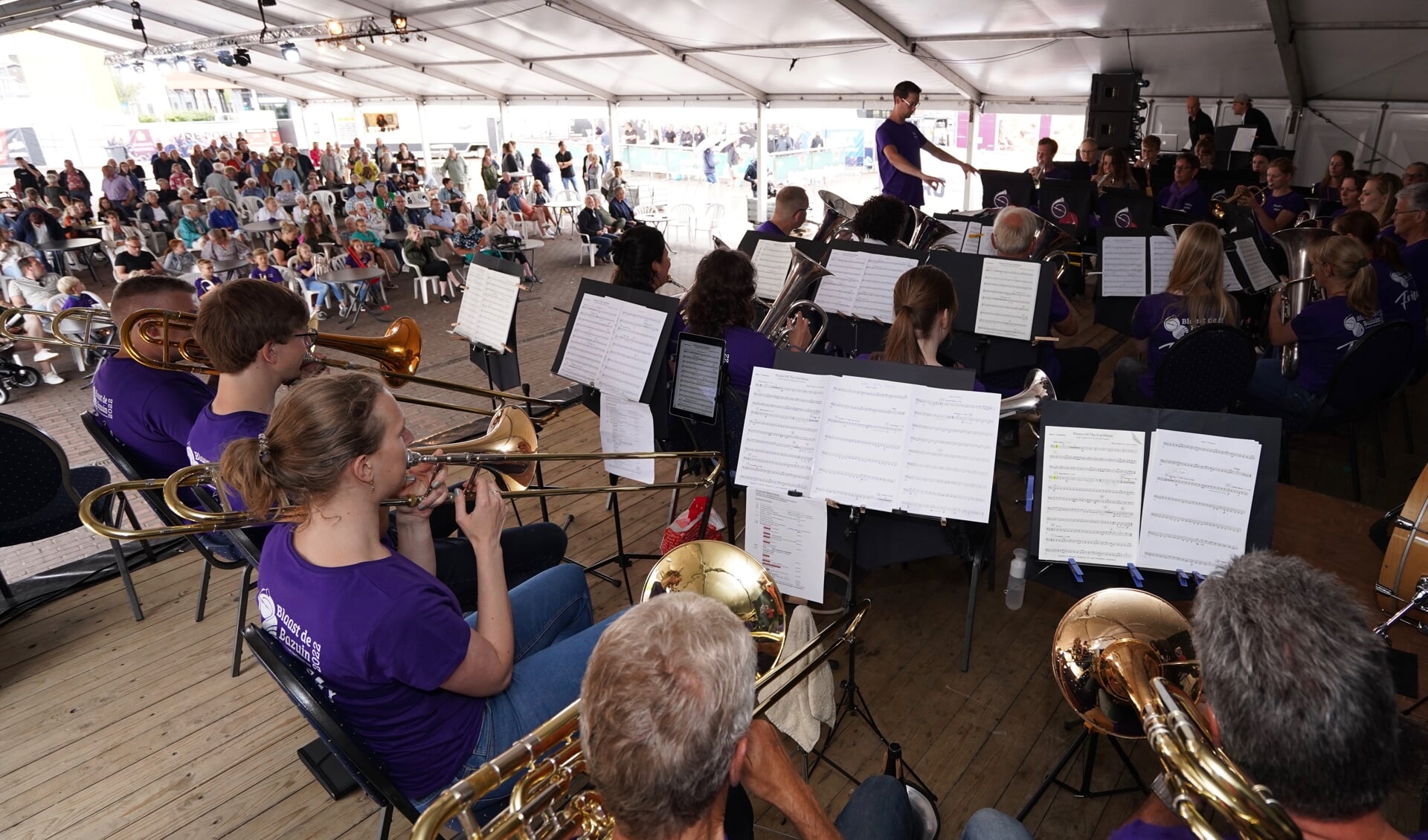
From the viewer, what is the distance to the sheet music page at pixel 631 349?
2963 millimetres

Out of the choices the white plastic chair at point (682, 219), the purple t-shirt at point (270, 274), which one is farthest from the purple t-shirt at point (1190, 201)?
the purple t-shirt at point (270, 274)

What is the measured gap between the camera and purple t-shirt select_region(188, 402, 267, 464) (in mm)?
2254

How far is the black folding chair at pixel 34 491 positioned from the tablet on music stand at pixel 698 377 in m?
2.26

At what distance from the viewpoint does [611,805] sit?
3.45 ft

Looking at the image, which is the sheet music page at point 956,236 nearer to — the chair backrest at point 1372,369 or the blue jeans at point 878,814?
the chair backrest at point 1372,369

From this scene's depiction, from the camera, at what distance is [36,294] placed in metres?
7.90

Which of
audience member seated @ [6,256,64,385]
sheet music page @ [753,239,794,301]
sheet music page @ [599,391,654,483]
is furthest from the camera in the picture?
audience member seated @ [6,256,64,385]

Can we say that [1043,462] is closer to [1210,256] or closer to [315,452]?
[315,452]

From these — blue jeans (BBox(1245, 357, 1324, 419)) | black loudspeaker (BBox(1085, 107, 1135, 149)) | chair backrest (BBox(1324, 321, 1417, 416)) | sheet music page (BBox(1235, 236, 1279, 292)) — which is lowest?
blue jeans (BBox(1245, 357, 1324, 419))

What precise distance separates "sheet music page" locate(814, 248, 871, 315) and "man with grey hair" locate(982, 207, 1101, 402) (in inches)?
33.3


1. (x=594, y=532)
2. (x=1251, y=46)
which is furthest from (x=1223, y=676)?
(x=1251, y=46)

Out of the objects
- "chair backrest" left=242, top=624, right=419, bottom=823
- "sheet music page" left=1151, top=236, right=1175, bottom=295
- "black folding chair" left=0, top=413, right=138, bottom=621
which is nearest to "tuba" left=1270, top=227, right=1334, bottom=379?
"sheet music page" left=1151, top=236, right=1175, bottom=295

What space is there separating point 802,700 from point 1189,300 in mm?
2945

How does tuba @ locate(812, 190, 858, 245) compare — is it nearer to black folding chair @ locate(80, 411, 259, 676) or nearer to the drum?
the drum
